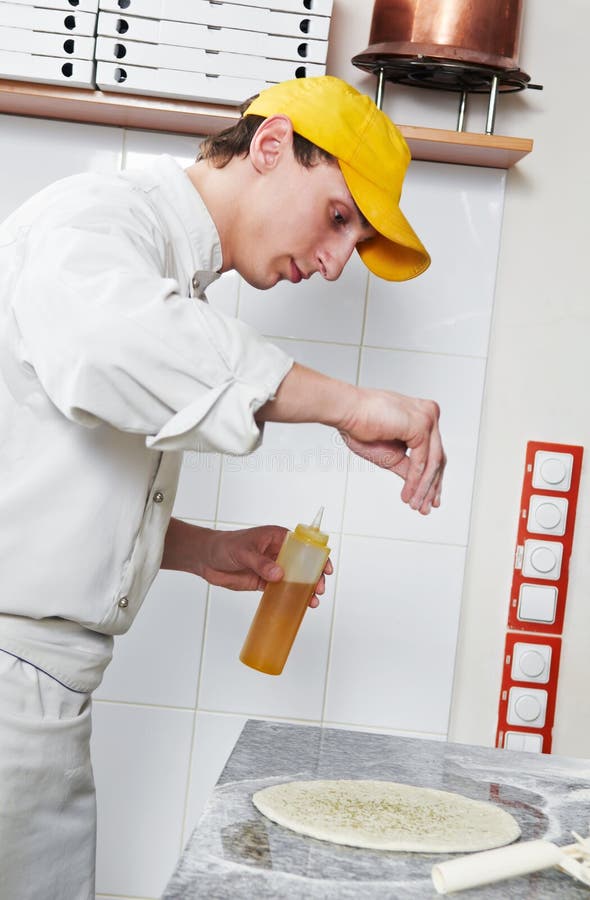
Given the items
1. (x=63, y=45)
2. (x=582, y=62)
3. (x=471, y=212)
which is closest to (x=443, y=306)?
(x=471, y=212)

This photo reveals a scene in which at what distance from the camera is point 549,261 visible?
1.90 metres

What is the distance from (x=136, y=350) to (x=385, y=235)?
47 centimetres

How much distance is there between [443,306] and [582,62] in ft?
1.81

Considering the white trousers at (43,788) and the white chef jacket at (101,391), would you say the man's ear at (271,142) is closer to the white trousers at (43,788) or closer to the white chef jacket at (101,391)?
the white chef jacket at (101,391)

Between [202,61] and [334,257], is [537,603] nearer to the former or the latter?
[334,257]

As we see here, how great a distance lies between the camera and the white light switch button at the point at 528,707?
6.21ft

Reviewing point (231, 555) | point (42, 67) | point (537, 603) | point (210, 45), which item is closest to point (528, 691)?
point (537, 603)

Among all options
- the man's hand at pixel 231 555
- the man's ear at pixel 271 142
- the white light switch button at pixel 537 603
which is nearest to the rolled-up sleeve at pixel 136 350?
the man's ear at pixel 271 142

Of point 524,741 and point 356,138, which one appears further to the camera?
point 524,741

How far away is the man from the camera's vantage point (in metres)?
0.91

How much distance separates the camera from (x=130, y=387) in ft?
2.96

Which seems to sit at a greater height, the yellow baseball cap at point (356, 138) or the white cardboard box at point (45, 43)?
the white cardboard box at point (45, 43)

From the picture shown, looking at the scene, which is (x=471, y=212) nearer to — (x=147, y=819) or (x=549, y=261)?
(x=549, y=261)

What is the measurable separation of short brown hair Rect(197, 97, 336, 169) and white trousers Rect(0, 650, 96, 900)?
0.69 meters
